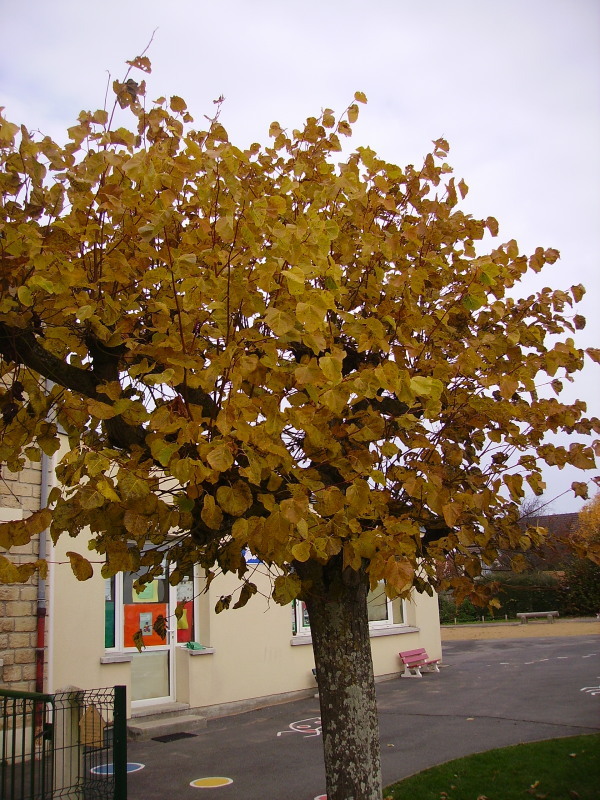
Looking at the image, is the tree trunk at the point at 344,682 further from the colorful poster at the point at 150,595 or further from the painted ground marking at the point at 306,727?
the colorful poster at the point at 150,595

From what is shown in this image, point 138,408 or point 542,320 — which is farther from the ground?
point 542,320

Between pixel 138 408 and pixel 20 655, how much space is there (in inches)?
237

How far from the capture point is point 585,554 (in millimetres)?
4145

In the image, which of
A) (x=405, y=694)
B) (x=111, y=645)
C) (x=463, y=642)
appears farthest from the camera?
(x=463, y=642)

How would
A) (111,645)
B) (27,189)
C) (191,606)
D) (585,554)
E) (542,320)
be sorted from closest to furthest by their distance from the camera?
(27,189), (585,554), (542,320), (111,645), (191,606)

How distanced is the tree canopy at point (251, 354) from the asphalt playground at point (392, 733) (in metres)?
4.19

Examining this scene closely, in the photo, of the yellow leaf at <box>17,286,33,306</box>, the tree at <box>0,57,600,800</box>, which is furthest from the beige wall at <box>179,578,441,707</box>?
the yellow leaf at <box>17,286,33,306</box>

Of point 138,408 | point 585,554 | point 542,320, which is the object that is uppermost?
point 542,320

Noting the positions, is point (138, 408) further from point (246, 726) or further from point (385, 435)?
point (246, 726)

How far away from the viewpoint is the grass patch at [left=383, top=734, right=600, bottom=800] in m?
5.95

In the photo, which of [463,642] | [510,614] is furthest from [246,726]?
[510,614]

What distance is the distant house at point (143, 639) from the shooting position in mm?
8141

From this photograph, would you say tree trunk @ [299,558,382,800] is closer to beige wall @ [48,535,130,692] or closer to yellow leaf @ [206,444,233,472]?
yellow leaf @ [206,444,233,472]

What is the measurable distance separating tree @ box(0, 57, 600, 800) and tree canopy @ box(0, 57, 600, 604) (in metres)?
0.02
